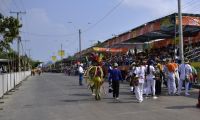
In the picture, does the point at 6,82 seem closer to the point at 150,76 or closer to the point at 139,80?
the point at 150,76

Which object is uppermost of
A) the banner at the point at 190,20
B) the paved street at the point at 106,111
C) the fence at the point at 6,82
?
the banner at the point at 190,20

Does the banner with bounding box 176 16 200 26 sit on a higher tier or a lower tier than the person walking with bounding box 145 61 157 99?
higher

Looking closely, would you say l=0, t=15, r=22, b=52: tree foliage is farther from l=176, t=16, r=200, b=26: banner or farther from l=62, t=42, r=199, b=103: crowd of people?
l=176, t=16, r=200, b=26: banner

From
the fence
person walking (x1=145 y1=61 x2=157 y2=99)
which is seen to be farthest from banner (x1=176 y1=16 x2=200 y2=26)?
person walking (x1=145 y1=61 x2=157 y2=99)

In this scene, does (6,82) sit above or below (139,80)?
below

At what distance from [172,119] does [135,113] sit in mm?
1827

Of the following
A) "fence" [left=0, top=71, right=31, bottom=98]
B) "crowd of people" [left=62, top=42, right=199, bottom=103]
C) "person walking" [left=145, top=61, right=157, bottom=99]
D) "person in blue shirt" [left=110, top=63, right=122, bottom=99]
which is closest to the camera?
"crowd of people" [left=62, top=42, right=199, bottom=103]

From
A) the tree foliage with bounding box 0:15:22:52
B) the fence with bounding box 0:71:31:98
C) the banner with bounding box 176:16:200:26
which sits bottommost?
the fence with bounding box 0:71:31:98

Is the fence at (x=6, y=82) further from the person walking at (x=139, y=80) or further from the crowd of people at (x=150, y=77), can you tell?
the person walking at (x=139, y=80)

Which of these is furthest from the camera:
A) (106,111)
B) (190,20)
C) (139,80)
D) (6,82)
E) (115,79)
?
(190,20)

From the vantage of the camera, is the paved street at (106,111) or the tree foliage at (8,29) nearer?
the paved street at (106,111)

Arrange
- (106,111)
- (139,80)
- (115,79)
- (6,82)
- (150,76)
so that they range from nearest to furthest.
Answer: (106,111) → (139,80) → (115,79) → (150,76) → (6,82)

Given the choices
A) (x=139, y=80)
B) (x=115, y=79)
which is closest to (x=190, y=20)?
(x=115, y=79)

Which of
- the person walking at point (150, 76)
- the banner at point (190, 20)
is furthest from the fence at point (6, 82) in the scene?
the banner at point (190, 20)
